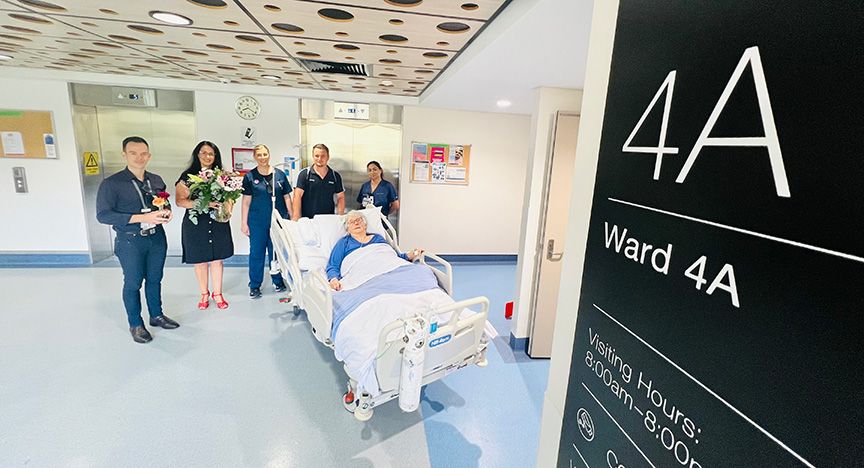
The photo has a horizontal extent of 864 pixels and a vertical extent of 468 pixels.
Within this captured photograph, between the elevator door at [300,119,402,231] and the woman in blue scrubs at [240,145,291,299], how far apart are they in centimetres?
101

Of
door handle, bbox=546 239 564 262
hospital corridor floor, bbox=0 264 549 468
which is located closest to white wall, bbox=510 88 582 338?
door handle, bbox=546 239 564 262

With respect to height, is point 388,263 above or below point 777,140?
below

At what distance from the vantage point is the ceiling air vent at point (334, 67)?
3.45 meters

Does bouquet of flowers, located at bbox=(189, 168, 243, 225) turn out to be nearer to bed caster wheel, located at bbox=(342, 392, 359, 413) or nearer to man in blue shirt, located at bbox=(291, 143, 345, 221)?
man in blue shirt, located at bbox=(291, 143, 345, 221)

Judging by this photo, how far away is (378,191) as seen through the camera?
5.12 metres

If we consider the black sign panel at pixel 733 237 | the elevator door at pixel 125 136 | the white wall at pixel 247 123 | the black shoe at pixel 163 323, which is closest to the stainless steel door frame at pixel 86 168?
the elevator door at pixel 125 136

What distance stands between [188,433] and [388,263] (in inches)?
66.2

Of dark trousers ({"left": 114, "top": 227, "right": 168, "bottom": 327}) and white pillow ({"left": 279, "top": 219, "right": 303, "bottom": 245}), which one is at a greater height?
white pillow ({"left": 279, "top": 219, "right": 303, "bottom": 245})

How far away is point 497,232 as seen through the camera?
6094mm

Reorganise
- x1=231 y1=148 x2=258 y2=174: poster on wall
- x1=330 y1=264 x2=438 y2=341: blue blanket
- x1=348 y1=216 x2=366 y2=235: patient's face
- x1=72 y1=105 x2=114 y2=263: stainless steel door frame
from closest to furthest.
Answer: x1=330 y1=264 x2=438 y2=341: blue blanket → x1=348 y1=216 x2=366 y2=235: patient's face → x1=72 y1=105 x2=114 y2=263: stainless steel door frame → x1=231 y1=148 x2=258 y2=174: poster on wall

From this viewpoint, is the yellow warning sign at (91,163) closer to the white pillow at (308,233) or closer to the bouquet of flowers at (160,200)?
the bouquet of flowers at (160,200)

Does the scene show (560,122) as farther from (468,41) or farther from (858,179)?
(858,179)

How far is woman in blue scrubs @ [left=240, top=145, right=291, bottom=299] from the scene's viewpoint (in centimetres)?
401

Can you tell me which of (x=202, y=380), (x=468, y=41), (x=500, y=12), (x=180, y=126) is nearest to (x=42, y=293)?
(x=180, y=126)
